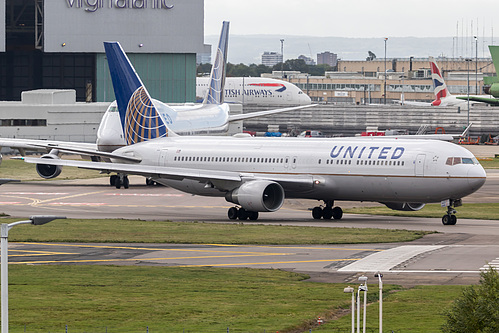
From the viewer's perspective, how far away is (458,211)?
59.2 m

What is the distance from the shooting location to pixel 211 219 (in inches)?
2192

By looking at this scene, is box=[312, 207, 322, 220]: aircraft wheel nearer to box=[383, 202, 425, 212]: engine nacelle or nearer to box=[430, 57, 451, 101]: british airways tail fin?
box=[383, 202, 425, 212]: engine nacelle

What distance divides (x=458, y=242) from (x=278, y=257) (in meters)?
9.15

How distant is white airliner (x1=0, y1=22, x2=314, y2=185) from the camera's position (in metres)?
71.6

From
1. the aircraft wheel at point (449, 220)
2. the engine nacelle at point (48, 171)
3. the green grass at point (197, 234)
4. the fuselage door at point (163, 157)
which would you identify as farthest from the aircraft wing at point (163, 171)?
the engine nacelle at point (48, 171)

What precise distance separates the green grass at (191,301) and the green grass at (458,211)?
23682 millimetres

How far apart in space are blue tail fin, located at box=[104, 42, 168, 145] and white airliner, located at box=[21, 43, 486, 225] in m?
1.54

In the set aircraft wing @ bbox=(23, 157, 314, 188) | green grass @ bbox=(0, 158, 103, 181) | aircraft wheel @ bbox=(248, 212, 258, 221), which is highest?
aircraft wing @ bbox=(23, 157, 314, 188)

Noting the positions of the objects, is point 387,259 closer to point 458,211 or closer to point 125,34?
point 458,211

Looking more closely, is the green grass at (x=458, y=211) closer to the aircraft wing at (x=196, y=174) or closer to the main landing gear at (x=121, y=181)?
the aircraft wing at (x=196, y=174)

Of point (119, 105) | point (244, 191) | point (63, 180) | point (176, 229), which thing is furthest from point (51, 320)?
point (63, 180)

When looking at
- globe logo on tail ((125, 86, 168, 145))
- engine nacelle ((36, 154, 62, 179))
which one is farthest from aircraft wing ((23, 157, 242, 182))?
engine nacelle ((36, 154, 62, 179))

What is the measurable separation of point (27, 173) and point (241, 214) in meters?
37.5

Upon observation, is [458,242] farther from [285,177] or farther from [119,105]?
[119,105]
